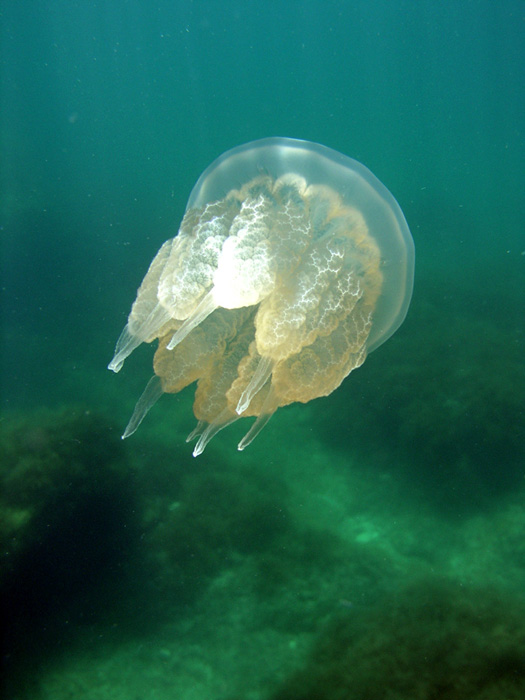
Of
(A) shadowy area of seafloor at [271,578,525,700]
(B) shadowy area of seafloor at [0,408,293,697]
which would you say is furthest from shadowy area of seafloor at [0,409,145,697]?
(A) shadowy area of seafloor at [271,578,525,700]

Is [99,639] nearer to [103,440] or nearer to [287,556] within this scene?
[287,556]

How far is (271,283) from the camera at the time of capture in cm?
285

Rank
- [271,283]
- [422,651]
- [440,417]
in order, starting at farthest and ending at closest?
[440,417] < [422,651] < [271,283]

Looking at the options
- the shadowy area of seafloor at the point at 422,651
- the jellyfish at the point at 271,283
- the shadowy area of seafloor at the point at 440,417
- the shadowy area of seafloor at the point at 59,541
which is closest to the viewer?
the jellyfish at the point at 271,283

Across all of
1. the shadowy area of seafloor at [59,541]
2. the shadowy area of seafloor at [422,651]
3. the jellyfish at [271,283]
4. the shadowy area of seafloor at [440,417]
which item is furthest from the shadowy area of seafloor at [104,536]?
the jellyfish at [271,283]

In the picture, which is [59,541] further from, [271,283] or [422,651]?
[271,283]

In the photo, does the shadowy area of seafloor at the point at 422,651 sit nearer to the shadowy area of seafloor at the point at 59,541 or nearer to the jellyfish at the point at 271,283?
the shadowy area of seafloor at the point at 59,541

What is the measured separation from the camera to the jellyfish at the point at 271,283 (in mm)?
2896

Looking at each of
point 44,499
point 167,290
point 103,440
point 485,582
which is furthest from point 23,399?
point 485,582

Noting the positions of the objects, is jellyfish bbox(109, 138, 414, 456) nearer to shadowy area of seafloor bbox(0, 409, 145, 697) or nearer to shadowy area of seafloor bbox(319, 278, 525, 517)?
shadowy area of seafloor bbox(0, 409, 145, 697)

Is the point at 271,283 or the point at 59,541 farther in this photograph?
the point at 59,541

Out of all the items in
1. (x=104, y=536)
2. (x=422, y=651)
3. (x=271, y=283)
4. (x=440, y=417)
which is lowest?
(x=440, y=417)

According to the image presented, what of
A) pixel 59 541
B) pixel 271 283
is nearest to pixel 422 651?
pixel 271 283

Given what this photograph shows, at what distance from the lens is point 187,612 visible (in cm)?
468
